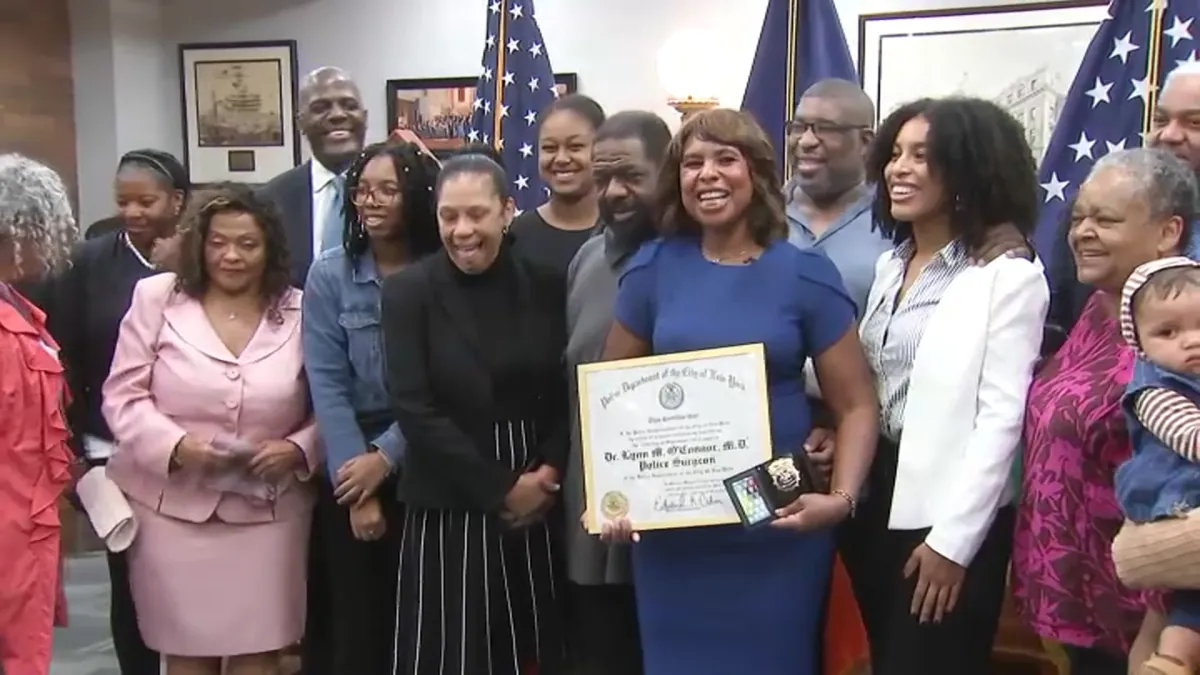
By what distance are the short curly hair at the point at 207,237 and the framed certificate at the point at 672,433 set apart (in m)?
0.99

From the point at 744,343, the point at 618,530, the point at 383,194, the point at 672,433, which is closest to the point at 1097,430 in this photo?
the point at 744,343

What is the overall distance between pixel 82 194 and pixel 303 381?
13.8ft

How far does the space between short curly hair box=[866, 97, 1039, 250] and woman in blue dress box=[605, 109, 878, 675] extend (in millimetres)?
254

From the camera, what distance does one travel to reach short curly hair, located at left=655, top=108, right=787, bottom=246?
82.4 inches

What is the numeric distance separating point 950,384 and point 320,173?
2.07m

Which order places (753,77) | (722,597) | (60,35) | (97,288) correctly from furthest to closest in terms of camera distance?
(60,35) < (753,77) < (97,288) < (722,597)

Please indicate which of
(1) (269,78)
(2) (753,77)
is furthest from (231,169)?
(2) (753,77)

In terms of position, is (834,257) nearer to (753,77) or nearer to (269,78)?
(753,77)

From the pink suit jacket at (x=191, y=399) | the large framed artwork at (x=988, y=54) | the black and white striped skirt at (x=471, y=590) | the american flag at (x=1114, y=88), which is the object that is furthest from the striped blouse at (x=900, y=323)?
the large framed artwork at (x=988, y=54)

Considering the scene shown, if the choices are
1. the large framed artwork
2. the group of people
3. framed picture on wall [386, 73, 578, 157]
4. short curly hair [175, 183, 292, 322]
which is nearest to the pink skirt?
the group of people

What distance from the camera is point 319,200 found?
3293mm

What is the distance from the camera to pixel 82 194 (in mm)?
6219

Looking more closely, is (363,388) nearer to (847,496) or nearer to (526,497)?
(526,497)

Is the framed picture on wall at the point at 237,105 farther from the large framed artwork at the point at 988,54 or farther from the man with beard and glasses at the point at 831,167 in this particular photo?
the man with beard and glasses at the point at 831,167
